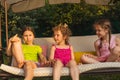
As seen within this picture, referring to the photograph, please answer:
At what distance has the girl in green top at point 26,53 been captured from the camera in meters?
5.83

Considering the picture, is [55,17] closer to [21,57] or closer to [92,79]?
[92,79]

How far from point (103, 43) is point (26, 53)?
3.94 feet

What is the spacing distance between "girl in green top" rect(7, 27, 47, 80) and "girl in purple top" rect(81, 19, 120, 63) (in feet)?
2.33

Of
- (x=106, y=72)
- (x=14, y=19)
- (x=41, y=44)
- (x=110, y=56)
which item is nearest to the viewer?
(x=106, y=72)

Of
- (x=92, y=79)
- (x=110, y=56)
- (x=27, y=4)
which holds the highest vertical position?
(x=27, y=4)

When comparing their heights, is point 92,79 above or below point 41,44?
below

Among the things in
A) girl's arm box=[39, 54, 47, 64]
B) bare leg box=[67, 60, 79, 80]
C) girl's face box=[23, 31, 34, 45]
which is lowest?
bare leg box=[67, 60, 79, 80]

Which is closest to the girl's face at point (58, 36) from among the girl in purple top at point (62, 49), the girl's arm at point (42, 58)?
the girl in purple top at point (62, 49)

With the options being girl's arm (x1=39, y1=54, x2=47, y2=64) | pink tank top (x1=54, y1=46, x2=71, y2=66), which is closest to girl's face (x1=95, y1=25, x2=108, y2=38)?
pink tank top (x1=54, y1=46, x2=71, y2=66)

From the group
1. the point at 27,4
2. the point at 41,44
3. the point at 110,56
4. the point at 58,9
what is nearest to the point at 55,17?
the point at 58,9

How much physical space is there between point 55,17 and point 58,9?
33 centimetres

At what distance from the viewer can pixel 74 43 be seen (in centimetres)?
762

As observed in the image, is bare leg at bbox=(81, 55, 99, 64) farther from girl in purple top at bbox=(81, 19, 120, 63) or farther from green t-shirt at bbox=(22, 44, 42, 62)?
green t-shirt at bbox=(22, 44, 42, 62)

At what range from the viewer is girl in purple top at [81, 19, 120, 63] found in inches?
263
